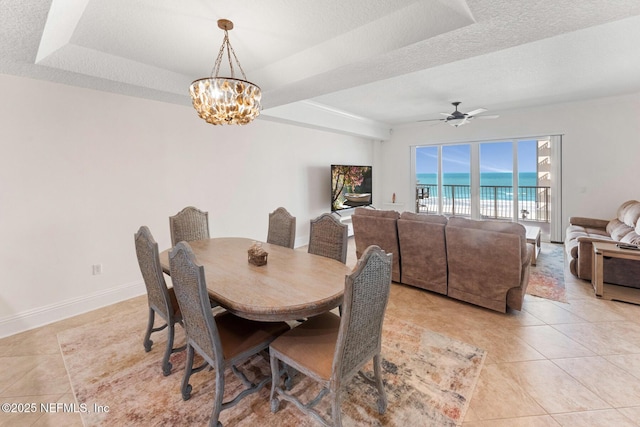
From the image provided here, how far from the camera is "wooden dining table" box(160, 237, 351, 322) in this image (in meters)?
1.54

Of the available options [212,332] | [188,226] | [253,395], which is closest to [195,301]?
[212,332]

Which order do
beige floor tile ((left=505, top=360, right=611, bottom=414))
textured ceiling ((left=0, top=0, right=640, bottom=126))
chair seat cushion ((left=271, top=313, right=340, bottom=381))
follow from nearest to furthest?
chair seat cushion ((left=271, top=313, right=340, bottom=381))
beige floor tile ((left=505, top=360, right=611, bottom=414))
textured ceiling ((left=0, top=0, right=640, bottom=126))

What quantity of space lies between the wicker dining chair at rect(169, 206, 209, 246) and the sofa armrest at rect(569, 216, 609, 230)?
607 centimetres

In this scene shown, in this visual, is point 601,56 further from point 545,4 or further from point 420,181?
point 420,181

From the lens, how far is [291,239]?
2.95 m

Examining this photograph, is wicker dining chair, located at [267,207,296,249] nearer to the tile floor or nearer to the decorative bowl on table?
the decorative bowl on table

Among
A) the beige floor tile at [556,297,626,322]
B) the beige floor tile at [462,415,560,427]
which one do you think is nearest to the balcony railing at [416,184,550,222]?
the beige floor tile at [556,297,626,322]

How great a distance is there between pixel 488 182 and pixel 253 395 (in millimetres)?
6585

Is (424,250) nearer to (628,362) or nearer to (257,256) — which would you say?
(628,362)

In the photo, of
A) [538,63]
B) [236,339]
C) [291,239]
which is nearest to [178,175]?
[291,239]

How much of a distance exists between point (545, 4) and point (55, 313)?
4.73m

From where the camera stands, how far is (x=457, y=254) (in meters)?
3.02

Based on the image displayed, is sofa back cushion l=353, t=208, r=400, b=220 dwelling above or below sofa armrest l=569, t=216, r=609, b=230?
above

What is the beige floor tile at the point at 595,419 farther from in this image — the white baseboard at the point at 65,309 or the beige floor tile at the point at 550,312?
the white baseboard at the point at 65,309
